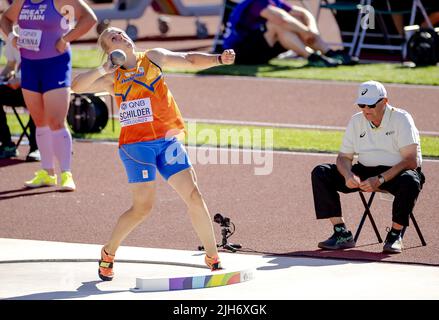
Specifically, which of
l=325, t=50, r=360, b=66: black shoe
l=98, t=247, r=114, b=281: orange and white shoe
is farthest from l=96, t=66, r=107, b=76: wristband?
l=325, t=50, r=360, b=66: black shoe

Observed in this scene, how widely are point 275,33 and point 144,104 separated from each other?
1120 cm

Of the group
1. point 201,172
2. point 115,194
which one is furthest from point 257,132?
point 115,194

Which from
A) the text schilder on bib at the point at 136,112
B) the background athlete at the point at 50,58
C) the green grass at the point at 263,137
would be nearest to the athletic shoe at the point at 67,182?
the background athlete at the point at 50,58

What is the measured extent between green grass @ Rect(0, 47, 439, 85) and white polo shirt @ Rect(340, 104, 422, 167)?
8192 mm

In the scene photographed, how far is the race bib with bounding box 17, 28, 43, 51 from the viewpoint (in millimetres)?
11164

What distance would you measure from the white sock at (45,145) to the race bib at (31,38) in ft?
2.77

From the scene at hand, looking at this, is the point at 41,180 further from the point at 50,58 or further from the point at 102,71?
the point at 102,71

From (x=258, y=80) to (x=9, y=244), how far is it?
9.14m

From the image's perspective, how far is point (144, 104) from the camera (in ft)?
26.5

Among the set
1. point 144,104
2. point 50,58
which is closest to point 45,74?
point 50,58

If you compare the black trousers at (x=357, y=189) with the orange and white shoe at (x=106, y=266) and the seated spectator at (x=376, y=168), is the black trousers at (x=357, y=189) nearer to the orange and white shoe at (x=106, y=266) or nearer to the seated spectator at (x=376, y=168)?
the seated spectator at (x=376, y=168)

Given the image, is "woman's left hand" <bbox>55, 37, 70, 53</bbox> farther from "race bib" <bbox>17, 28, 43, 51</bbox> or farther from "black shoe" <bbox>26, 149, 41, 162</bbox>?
"black shoe" <bbox>26, 149, 41, 162</bbox>
